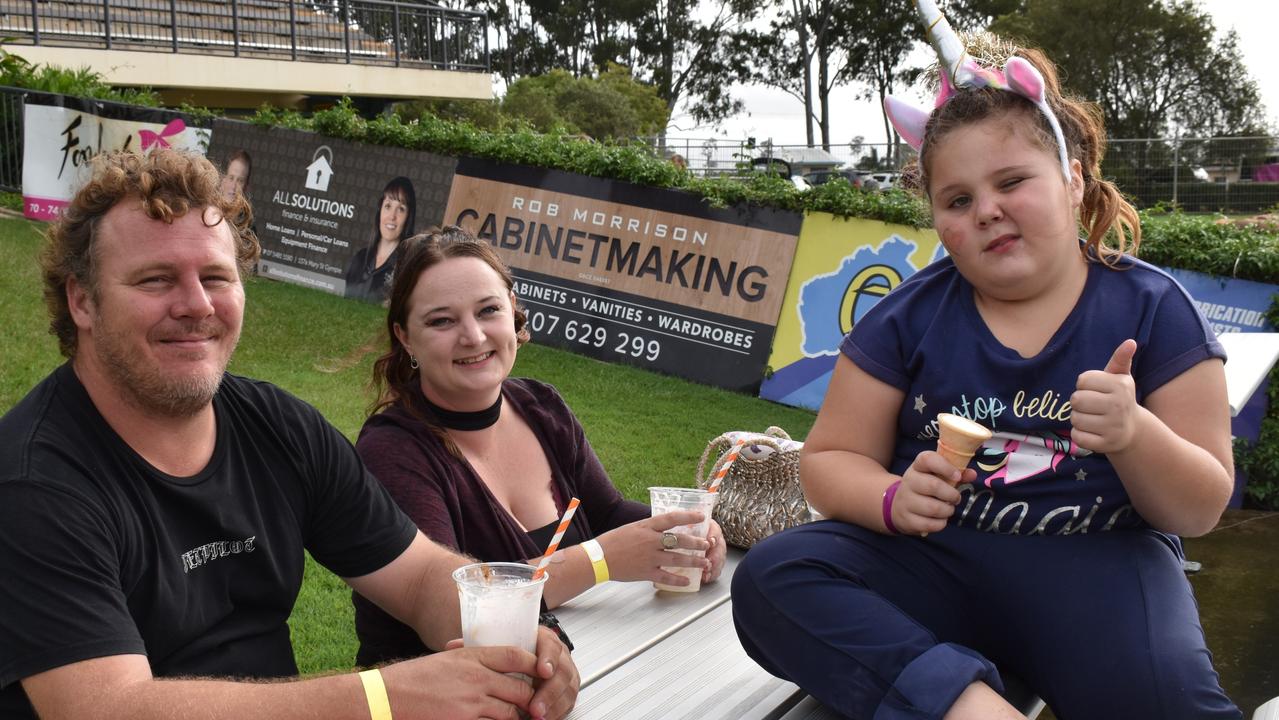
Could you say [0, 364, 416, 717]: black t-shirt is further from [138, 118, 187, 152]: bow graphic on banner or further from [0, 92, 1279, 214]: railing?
[0, 92, 1279, 214]: railing

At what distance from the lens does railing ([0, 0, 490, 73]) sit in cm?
2161

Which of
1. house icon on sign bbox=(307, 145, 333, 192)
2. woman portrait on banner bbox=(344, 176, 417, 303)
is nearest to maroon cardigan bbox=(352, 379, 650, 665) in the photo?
woman portrait on banner bbox=(344, 176, 417, 303)

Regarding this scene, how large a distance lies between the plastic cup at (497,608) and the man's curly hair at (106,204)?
0.77 meters

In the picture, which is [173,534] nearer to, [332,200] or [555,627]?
[555,627]

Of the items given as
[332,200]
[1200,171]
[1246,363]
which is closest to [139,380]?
[1246,363]

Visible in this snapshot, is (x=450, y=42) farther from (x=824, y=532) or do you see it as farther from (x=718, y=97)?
(x=718, y=97)

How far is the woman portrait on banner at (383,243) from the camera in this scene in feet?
35.2

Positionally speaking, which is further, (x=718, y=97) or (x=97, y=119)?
(x=718, y=97)

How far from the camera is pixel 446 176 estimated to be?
10461 mm

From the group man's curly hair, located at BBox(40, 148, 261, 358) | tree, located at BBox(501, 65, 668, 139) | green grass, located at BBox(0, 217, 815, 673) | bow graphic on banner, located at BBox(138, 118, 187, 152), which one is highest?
tree, located at BBox(501, 65, 668, 139)

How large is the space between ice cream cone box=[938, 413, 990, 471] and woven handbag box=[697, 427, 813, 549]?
818 mm

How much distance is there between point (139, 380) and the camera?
1764mm

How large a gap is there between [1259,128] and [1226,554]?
1391 inches

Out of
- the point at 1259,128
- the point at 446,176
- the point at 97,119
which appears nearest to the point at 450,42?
the point at 97,119
